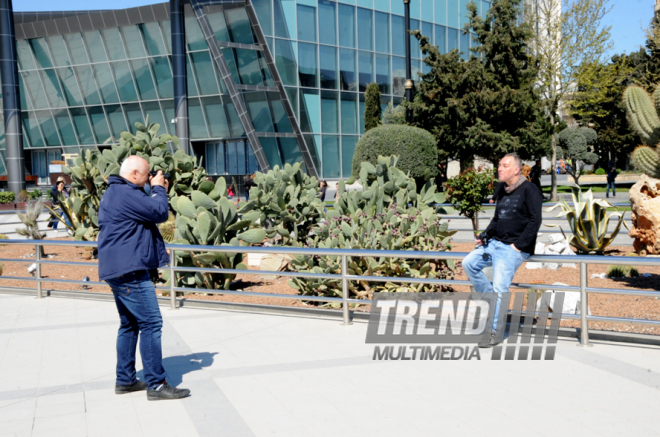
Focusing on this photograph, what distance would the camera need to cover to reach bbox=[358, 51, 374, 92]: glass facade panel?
39469 mm

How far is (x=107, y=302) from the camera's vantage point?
8727mm

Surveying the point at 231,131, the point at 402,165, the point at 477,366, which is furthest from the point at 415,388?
the point at 231,131

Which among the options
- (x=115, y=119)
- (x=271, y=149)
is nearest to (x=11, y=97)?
(x=115, y=119)

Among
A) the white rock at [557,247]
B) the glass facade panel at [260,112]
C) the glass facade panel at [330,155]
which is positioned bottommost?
the white rock at [557,247]

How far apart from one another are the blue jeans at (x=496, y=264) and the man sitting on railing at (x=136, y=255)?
282 cm

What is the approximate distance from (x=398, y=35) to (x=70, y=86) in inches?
907

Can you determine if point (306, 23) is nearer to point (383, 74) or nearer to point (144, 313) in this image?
point (383, 74)

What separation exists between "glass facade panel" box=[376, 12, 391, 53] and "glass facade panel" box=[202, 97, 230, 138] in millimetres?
10801

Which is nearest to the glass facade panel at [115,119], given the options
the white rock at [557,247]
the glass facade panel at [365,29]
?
the glass facade panel at [365,29]

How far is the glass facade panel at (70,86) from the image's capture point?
43.3 metres

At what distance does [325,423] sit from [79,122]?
44.7 meters

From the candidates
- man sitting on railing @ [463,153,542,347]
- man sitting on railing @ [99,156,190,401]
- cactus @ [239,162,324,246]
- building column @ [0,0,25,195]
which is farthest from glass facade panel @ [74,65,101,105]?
man sitting on railing @ [463,153,542,347]

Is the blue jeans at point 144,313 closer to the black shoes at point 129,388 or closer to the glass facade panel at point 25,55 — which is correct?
the black shoes at point 129,388

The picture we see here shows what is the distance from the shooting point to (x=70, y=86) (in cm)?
4366
